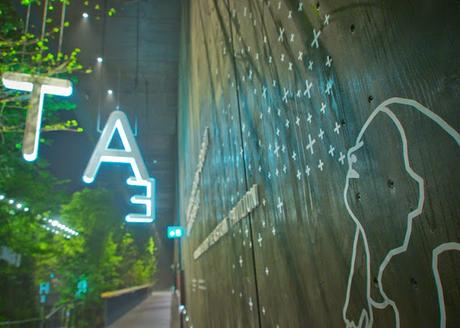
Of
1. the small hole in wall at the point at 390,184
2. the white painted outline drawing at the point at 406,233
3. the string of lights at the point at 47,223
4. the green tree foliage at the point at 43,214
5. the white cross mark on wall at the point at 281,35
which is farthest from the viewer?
the string of lights at the point at 47,223

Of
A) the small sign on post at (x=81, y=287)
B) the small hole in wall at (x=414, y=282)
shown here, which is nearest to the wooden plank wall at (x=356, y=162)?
the small hole in wall at (x=414, y=282)

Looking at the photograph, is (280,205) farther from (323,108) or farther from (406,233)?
(406,233)

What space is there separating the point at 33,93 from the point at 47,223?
8.30m

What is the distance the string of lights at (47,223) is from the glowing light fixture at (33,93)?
18.0 feet

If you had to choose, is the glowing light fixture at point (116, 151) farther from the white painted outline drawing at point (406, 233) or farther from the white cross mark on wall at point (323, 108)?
the white painted outline drawing at point (406, 233)

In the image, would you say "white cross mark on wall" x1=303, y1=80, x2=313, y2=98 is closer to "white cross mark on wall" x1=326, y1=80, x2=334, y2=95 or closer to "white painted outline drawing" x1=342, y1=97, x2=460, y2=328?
"white cross mark on wall" x1=326, y1=80, x2=334, y2=95

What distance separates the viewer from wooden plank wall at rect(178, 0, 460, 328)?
0.58 m

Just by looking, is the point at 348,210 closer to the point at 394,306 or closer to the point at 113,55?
the point at 394,306

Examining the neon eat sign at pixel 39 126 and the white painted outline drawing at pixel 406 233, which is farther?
the neon eat sign at pixel 39 126

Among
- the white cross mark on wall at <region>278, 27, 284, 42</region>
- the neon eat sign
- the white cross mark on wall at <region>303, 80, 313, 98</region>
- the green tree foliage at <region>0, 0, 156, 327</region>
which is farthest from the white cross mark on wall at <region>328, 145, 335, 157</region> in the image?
the green tree foliage at <region>0, 0, 156, 327</region>

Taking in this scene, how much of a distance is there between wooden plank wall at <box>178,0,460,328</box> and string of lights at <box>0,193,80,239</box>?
363 inches

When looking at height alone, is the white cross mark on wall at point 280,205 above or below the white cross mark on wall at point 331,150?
below

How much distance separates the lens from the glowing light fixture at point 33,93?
4.10 metres

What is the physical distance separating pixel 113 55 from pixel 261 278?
369 inches
